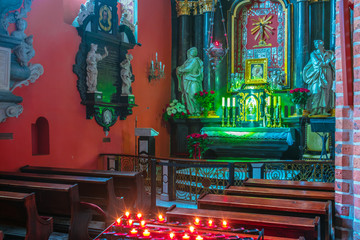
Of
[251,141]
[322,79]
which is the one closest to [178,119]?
[251,141]

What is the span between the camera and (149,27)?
10.7 metres

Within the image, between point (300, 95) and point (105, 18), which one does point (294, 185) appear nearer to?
point (105, 18)

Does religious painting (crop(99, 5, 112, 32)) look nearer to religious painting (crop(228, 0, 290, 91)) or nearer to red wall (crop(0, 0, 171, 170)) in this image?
red wall (crop(0, 0, 171, 170))

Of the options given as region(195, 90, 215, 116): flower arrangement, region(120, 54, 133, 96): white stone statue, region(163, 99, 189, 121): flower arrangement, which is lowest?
region(163, 99, 189, 121): flower arrangement

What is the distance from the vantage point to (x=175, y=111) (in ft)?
36.9

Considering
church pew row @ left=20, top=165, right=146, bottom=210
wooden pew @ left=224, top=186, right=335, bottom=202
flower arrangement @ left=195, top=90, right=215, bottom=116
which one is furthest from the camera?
flower arrangement @ left=195, top=90, right=215, bottom=116

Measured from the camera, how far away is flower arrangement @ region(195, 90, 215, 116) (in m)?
11.1

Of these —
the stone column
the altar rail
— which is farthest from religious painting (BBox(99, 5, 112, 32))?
the stone column

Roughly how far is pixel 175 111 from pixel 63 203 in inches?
300

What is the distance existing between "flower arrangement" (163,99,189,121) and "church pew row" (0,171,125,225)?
681 cm

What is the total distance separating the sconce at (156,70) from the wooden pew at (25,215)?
7542 mm

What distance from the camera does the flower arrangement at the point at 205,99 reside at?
36.6 ft

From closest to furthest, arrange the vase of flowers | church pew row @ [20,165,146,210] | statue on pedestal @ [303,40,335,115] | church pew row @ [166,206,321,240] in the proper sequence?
church pew row @ [166,206,321,240] < church pew row @ [20,165,146,210] < the vase of flowers < statue on pedestal @ [303,40,335,115]

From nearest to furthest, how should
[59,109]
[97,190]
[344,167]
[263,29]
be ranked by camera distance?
[344,167] < [97,190] < [59,109] < [263,29]
